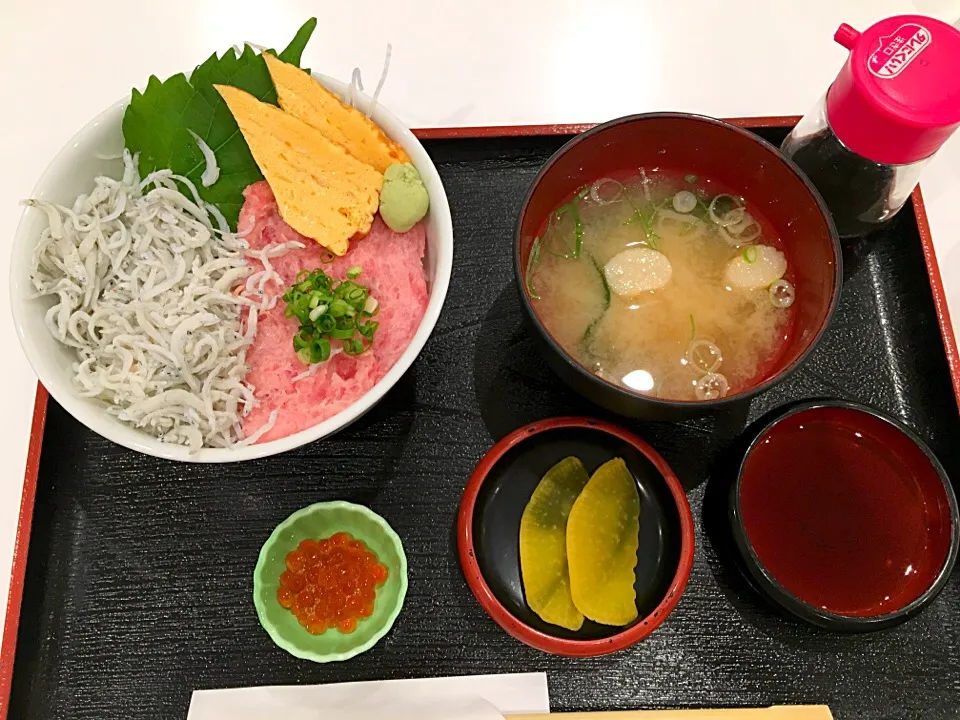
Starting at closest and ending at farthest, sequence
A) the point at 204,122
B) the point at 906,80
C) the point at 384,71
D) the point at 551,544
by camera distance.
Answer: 1. the point at 906,80
2. the point at 551,544
3. the point at 204,122
4. the point at 384,71

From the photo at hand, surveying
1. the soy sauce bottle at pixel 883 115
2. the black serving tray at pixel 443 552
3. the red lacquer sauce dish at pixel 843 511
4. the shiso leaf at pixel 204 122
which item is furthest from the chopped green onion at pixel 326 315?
the soy sauce bottle at pixel 883 115

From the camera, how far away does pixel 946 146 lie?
71.2 inches

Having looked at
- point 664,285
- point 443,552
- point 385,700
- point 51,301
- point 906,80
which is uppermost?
point 906,80

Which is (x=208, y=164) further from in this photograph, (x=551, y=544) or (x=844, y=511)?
(x=844, y=511)

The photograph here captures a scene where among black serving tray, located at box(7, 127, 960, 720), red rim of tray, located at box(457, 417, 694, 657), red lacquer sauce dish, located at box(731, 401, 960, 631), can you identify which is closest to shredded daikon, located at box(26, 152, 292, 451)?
black serving tray, located at box(7, 127, 960, 720)

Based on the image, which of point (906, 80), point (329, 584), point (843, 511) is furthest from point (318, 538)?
point (906, 80)

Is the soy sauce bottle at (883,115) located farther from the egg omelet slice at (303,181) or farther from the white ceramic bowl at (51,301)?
the egg omelet slice at (303,181)

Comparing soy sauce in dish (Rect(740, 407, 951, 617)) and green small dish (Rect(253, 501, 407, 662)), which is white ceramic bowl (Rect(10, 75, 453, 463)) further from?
soy sauce in dish (Rect(740, 407, 951, 617))

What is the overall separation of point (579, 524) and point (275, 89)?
3.50 feet

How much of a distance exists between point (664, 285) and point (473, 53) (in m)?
0.92

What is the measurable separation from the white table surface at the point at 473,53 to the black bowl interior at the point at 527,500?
0.90m

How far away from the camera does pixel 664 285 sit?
1.43m

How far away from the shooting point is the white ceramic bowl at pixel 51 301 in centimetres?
125

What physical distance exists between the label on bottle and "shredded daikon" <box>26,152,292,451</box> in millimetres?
1134
